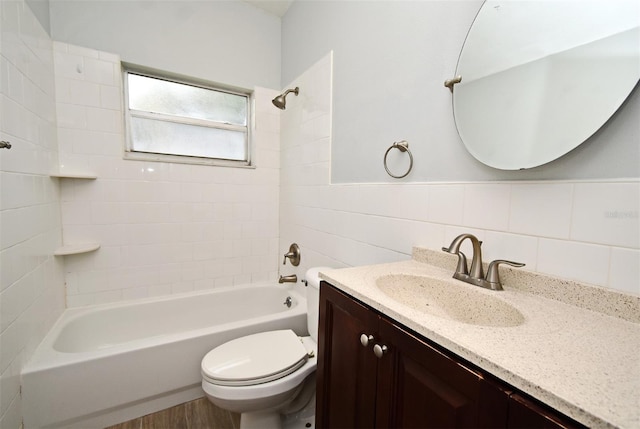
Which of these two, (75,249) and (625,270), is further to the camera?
(75,249)

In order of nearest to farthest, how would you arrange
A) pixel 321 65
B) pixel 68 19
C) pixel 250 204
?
pixel 68 19 → pixel 321 65 → pixel 250 204

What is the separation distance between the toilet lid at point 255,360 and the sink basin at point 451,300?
0.68 metres

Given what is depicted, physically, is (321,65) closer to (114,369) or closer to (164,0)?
(164,0)

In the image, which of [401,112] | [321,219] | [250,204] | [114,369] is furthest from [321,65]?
[114,369]

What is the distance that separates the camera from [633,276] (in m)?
0.62

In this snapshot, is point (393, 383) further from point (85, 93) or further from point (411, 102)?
point (85, 93)

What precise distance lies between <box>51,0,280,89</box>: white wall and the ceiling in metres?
0.04

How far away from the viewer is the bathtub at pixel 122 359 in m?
1.22

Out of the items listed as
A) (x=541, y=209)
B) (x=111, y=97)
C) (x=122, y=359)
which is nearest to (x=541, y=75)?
(x=541, y=209)

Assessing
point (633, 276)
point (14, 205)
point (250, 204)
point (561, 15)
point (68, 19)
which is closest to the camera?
point (633, 276)

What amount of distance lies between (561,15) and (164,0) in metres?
2.27

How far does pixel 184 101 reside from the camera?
208cm

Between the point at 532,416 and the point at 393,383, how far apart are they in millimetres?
306

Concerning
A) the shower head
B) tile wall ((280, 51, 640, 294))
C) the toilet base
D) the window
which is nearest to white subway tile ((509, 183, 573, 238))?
tile wall ((280, 51, 640, 294))
